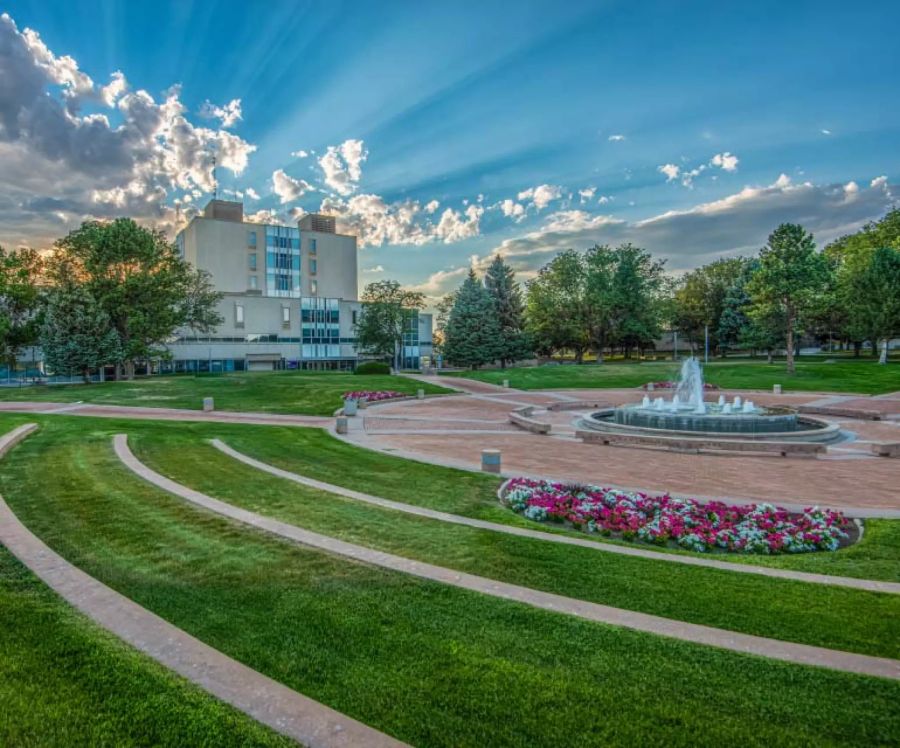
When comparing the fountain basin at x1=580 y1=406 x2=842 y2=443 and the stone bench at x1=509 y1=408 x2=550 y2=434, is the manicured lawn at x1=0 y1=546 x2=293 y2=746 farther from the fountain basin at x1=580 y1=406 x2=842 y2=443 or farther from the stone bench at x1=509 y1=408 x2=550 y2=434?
the stone bench at x1=509 y1=408 x2=550 y2=434

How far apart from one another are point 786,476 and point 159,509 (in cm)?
1264

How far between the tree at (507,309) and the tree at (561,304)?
3.30m

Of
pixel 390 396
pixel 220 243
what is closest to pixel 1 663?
pixel 390 396

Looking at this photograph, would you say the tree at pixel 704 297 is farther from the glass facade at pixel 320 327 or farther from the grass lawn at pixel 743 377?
the glass facade at pixel 320 327

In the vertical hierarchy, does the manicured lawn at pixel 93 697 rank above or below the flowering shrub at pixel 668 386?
above

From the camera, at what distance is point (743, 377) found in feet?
140

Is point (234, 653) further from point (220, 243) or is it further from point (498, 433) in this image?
point (220, 243)

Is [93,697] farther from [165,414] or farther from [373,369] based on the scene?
[373,369]

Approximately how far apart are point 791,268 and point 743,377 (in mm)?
8801

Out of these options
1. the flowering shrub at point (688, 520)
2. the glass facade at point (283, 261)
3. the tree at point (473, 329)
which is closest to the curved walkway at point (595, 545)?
the flowering shrub at point (688, 520)

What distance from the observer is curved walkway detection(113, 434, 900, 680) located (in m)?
4.45

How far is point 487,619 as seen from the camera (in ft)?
17.0

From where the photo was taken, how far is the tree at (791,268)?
1607 inches

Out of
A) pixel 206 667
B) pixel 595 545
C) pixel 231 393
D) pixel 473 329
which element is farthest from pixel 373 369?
pixel 206 667
